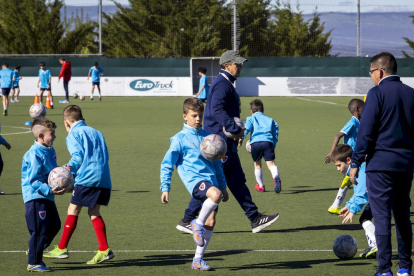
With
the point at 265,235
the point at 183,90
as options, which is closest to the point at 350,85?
the point at 183,90

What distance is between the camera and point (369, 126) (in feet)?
19.7

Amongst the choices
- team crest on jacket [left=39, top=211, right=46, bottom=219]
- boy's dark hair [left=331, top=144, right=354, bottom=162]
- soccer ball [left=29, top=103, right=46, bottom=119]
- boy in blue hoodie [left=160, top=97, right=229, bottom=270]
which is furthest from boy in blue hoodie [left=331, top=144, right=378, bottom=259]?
soccer ball [left=29, top=103, right=46, bottom=119]

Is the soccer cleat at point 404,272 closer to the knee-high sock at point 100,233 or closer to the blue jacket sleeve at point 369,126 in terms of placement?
the blue jacket sleeve at point 369,126

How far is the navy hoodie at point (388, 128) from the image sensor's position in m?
6.00

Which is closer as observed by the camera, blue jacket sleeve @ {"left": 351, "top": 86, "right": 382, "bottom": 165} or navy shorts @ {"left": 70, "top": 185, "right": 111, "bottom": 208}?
blue jacket sleeve @ {"left": 351, "top": 86, "right": 382, "bottom": 165}

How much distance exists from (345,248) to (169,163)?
6.46ft

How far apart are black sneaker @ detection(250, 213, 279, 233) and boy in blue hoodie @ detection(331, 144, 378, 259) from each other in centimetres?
120

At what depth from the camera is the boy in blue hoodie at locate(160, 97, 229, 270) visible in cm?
661

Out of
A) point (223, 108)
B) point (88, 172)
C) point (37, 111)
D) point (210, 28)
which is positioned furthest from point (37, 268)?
point (210, 28)

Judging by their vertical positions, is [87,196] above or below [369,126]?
below

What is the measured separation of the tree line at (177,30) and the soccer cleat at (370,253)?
3843cm

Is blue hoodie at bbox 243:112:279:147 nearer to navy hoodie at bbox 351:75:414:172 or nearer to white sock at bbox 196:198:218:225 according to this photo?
white sock at bbox 196:198:218:225

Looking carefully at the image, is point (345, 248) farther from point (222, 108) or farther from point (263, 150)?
point (263, 150)

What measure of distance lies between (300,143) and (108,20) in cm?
4243
